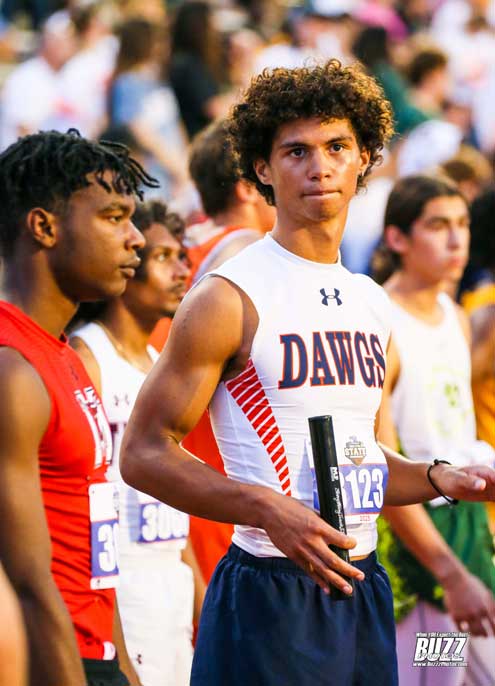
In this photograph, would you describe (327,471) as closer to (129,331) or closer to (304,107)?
(304,107)

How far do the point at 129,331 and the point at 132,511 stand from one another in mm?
731

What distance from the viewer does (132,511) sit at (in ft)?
16.5

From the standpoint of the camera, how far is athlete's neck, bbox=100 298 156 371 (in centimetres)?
531

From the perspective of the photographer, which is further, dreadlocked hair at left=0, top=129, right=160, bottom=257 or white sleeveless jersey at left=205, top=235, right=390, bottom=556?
dreadlocked hair at left=0, top=129, right=160, bottom=257

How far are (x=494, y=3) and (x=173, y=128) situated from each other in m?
6.44

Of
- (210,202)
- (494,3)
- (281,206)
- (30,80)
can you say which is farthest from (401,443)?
(494,3)

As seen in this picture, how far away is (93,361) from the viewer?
5105mm

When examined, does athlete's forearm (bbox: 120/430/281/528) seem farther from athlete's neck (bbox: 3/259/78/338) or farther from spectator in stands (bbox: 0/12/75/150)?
spectator in stands (bbox: 0/12/75/150)

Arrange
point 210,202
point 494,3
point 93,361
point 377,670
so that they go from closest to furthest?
1. point 377,670
2. point 93,361
3. point 210,202
4. point 494,3

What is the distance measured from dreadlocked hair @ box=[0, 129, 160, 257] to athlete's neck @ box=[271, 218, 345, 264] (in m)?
0.50

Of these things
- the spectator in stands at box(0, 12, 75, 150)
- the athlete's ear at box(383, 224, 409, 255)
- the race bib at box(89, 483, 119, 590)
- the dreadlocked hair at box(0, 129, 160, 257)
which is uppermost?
the spectator in stands at box(0, 12, 75, 150)

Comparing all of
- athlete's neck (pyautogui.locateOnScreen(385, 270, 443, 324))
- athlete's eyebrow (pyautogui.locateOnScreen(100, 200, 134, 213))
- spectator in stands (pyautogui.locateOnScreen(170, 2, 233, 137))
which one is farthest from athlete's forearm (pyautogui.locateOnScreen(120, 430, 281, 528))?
spectator in stands (pyautogui.locateOnScreen(170, 2, 233, 137))

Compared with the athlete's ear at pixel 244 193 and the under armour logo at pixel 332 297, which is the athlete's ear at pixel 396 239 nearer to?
the athlete's ear at pixel 244 193

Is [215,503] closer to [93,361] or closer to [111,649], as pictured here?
[111,649]
